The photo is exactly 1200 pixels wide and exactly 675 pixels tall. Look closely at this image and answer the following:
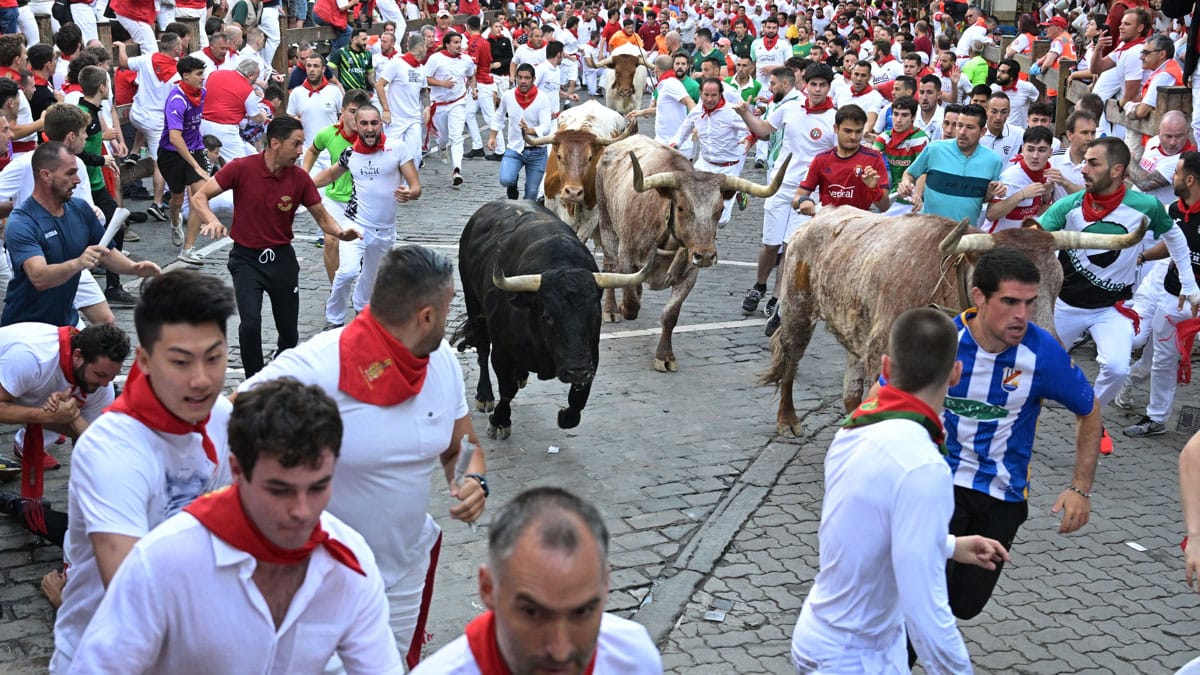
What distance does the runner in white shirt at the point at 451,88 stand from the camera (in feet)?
63.2

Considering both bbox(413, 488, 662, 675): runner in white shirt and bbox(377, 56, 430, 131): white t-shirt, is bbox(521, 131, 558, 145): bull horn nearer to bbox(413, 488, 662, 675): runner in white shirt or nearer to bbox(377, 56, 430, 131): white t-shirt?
bbox(377, 56, 430, 131): white t-shirt

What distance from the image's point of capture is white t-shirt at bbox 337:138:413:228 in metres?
10.7

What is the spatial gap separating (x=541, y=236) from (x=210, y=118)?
7.28 m

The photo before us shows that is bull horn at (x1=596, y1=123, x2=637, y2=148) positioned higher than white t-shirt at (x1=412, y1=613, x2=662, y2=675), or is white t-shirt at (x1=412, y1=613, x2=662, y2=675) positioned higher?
white t-shirt at (x1=412, y1=613, x2=662, y2=675)

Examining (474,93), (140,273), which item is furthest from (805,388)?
(474,93)

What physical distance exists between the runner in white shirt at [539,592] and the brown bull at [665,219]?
24.7 ft

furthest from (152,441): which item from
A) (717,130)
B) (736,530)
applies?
(717,130)

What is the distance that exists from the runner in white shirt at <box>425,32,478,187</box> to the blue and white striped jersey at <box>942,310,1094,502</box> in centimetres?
1435

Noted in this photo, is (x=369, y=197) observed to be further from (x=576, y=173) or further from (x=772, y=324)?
(x=772, y=324)

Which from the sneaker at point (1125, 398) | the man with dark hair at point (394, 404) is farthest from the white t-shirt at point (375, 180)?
the man with dark hair at point (394, 404)

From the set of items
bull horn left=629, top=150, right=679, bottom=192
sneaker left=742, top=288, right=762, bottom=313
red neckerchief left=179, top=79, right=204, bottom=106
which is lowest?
sneaker left=742, top=288, right=762, bottom=313

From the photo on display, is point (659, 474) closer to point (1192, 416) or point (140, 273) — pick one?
point (140, 273)

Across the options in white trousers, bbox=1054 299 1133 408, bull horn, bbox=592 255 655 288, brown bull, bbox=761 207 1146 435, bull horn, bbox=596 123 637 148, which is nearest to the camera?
brown bull, bbox=761 207 1146 435

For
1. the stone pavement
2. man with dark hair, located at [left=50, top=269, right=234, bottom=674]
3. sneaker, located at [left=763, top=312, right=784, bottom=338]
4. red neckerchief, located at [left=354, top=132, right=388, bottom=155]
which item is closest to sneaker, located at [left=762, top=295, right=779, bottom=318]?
sneaker, located at [left=763, top=312, right=784, bottom=338]
